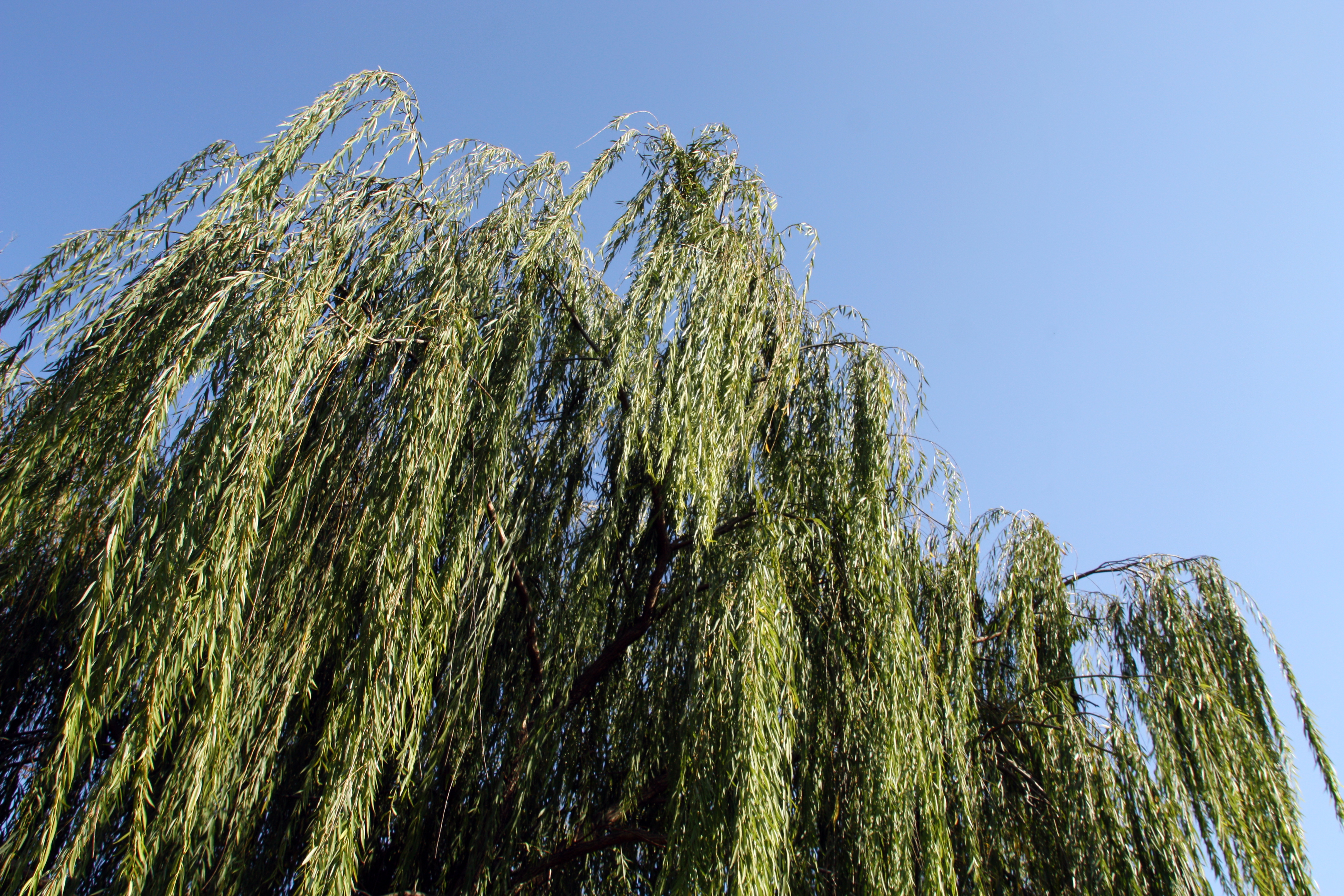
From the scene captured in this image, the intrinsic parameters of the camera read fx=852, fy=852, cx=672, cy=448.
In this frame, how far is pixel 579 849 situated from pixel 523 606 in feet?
2.60

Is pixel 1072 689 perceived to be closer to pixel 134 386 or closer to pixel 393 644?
pixel 393 644

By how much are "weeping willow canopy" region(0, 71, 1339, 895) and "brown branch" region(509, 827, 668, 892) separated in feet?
0.06

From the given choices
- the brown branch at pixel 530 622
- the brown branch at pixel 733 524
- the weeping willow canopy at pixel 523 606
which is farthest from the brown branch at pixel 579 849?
the brown branch at pixel 733 524

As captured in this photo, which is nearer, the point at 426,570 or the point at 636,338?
the point at 426,570

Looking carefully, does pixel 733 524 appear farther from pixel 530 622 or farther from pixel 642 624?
pixel 530 622

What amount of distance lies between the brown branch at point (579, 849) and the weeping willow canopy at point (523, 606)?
17 mm

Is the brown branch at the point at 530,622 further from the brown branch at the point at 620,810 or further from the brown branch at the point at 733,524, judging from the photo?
the brown branch at the point at 733,524

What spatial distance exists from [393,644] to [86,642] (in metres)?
0.68

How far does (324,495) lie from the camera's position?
252 cm

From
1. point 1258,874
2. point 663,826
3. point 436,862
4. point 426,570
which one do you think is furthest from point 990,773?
point 426,570

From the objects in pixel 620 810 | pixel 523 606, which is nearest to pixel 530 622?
pixel 523 606

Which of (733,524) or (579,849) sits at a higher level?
(733,524)

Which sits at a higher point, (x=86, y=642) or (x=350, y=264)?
(x=350, y=264)

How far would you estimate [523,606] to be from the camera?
9.64 ft
